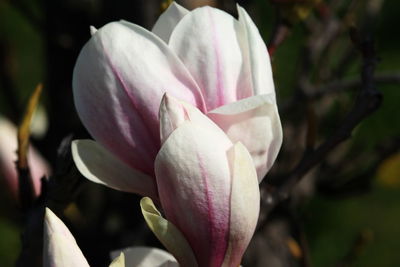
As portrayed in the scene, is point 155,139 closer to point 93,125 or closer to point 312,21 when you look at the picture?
point 93,125

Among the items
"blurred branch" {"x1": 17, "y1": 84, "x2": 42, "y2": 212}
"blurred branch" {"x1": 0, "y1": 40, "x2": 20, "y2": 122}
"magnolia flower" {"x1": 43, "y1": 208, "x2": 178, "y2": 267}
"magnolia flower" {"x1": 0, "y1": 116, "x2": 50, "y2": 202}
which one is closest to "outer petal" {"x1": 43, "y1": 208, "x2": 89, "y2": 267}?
"magnolia flower" {"x1": 43, "y1": 208, "x2": 178, "y2": 267}

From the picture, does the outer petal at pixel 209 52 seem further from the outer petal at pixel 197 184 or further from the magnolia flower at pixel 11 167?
the magnolia flower at pixel 11 167

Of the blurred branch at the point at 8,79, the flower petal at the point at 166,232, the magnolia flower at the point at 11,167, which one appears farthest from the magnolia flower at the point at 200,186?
the blurred branch at the point at 8,79

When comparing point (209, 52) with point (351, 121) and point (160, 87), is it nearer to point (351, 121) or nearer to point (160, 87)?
point (160, 87)

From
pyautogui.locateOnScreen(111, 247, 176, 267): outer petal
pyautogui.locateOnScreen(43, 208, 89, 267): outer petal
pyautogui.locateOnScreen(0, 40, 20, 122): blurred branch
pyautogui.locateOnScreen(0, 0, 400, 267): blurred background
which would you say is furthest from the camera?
pyautogui.locateOnScreen(0, 40, 20, 122): blurred branch

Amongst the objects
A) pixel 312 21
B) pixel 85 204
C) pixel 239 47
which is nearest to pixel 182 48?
pixel 239 47

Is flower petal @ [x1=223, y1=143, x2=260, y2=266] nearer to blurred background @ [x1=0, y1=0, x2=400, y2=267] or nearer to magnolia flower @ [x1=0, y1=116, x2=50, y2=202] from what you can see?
blurred background @ [x1=0, y1=0, x2=400, y2=267]
